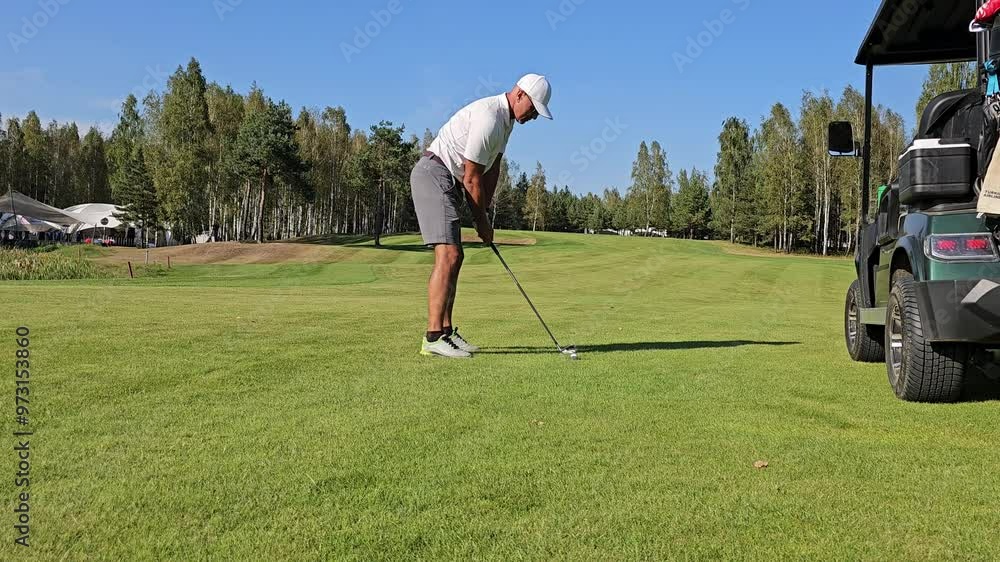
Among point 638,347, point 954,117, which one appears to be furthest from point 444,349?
point 954,117

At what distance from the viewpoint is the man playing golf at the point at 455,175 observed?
6.19 m

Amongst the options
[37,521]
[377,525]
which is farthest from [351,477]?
[37,521]

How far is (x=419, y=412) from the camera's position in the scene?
3.89m

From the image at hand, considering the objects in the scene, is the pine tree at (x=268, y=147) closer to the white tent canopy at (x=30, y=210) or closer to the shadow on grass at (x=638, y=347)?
the white tent canopy at (x=30, y=210)

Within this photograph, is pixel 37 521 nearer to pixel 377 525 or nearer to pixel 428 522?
pixel 377 525

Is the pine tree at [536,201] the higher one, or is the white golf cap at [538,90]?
the pine tree at [536,201]

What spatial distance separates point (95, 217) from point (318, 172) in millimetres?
22323

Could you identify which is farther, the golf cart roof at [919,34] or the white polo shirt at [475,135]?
the golf cart roof at [919,34]

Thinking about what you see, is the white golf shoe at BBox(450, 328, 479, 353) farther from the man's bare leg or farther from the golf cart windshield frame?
the golf cart windshield frame

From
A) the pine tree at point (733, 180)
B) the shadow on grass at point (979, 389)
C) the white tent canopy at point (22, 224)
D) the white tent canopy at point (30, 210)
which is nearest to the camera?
the shadow on grass at point (979, 389)

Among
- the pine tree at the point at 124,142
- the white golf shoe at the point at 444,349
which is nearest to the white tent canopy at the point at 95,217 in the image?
the pine tree at the point at 124,142

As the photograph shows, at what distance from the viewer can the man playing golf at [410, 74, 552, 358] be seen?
6.19 m

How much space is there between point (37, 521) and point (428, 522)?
1182 mm

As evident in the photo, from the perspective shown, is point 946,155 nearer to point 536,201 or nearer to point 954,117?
point 954,117
